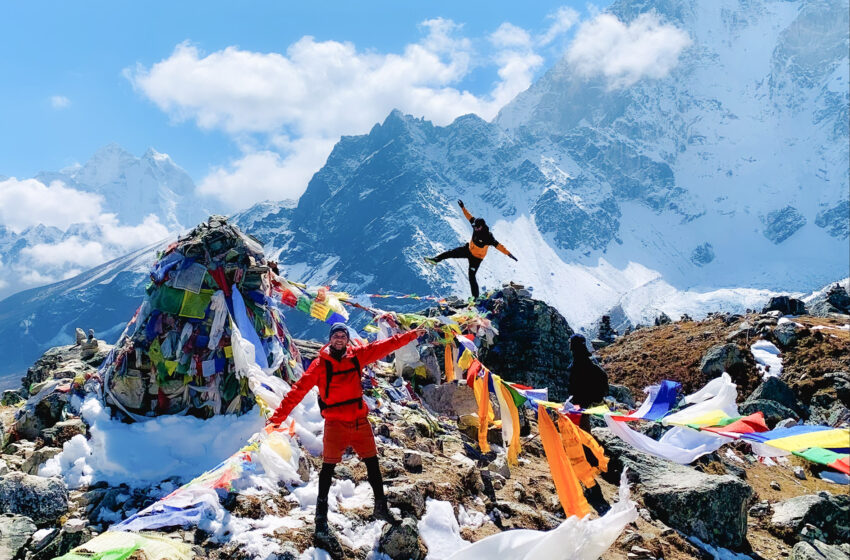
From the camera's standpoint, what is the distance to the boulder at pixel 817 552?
6.43 metres

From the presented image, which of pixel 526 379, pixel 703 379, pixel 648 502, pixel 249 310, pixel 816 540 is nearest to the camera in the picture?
pixel 816 540

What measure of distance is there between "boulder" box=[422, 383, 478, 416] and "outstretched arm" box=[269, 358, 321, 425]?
6288 millimetres

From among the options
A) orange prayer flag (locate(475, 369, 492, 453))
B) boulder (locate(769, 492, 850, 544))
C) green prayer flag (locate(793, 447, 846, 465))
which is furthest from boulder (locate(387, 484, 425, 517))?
boulder (locate(769, 492, 850, 544))

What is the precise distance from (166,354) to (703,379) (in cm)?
2104

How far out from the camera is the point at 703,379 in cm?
2178

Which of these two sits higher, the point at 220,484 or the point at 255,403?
the point at 255,403

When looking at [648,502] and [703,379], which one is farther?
[703,379]

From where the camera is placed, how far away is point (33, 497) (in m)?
5.71

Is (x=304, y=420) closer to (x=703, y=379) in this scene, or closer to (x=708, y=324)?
(x=703, y=379)

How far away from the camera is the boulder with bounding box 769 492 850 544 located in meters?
7.69

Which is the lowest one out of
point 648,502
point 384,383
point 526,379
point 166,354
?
point 648,502

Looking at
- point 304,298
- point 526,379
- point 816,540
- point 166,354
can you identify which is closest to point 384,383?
point 304,298

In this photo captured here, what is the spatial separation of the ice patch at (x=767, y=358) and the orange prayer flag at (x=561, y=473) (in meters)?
18.3

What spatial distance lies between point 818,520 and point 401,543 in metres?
6.63
